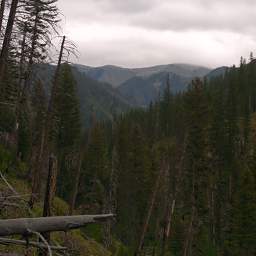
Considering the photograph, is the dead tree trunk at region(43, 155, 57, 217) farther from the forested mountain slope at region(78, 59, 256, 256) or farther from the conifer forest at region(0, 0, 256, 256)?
the forested mountain slope at region(78, 59, 256, 256)

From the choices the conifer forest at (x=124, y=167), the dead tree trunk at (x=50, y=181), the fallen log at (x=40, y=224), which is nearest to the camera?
the fallen log at (x=40, y=224)

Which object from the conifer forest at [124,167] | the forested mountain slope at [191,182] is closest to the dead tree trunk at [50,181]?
the conifer forest at [124,167]

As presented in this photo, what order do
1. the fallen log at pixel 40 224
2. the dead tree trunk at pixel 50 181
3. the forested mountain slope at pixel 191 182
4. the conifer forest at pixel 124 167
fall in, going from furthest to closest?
the forested mountain slope at pixel 191 182, the conifer forest at pixel 124 167, the dead tree trunk at pixel 50 181, the fallen log at pixel 40 224

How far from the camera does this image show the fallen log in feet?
15.9

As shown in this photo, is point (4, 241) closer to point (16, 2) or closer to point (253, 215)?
point (16, 2)

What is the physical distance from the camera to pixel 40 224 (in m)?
4.94

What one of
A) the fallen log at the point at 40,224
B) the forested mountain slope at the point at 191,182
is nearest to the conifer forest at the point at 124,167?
the forested mountain slope at the point at 191,182

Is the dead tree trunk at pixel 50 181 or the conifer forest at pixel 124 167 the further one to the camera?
the conifer forest at pixel 124 167

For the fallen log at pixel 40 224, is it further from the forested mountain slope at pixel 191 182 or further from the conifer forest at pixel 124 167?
the forested mountain slope at pixel 191 182

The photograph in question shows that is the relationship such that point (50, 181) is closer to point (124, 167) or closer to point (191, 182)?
point (191, 182)

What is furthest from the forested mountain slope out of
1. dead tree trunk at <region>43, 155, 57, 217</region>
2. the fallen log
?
the fallen log

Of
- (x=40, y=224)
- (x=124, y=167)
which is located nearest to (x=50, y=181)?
(x=40, y=224)

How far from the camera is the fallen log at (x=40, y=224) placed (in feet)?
15.9

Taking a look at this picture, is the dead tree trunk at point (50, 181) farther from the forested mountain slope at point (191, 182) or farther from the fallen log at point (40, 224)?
the forested mountain slope at point (191, 182)
